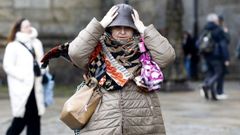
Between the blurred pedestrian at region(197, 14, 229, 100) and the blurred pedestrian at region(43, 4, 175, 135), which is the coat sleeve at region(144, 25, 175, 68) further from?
the blurred pedestrian at region(197, 14, 229, 100)

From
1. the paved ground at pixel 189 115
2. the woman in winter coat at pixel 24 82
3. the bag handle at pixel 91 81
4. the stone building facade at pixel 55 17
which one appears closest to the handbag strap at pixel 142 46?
the bag handle at pixel 91 81

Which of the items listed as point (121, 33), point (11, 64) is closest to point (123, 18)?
point (121, 33)

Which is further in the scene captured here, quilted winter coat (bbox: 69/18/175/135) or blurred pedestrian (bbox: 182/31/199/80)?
blurred pedestrian (bbox: 182/31/199/80)

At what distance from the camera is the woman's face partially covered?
17.0 ft

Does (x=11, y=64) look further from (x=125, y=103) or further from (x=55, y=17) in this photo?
(x=55, y=17)

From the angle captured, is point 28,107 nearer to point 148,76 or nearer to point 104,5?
point 148,76

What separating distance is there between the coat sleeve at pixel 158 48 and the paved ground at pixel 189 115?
16.0 ft

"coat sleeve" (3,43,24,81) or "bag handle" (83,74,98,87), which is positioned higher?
"bag handle" (83,74,98,87)

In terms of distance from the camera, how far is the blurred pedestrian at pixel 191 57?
2084cm

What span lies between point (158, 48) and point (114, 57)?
329 millimetres

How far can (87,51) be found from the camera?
5.15 meters

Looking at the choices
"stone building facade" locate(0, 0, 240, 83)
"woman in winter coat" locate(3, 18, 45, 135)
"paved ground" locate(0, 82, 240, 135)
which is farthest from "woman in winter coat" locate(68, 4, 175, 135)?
"stone building facade" locate(0, 0, 240, 83)

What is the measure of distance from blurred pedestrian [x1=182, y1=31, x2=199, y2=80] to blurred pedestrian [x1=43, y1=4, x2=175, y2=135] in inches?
612

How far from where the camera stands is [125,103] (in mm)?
5035
